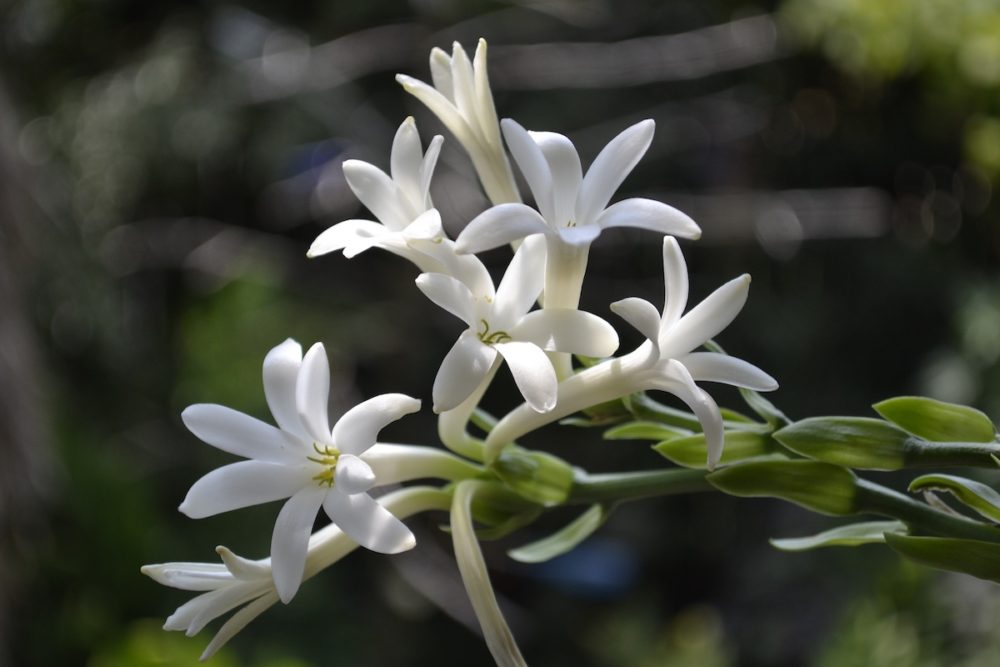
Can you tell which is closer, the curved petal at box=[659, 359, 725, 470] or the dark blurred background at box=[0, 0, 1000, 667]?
the curved petal at box=[659, 359, 725, 470]

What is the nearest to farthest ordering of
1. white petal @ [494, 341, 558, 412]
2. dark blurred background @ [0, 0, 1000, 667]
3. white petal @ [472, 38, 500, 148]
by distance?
1. white petal @ [494, 341, 558, 412]
2. white petal @ [472, 38, 500, 148]
3. dark blurred background @ [0, 0, 1000, 667]

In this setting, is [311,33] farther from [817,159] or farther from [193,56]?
[817,159]

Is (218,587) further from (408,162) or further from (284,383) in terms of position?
(408,162)

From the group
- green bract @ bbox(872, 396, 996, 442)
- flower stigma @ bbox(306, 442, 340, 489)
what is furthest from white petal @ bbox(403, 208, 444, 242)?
green bract @ bbox(872, 396, 996, 442)

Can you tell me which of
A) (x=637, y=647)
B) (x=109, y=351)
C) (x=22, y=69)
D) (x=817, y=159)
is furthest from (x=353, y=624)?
(x=22, y=69)

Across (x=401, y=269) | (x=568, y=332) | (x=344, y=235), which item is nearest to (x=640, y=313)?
(x=568, y=332)

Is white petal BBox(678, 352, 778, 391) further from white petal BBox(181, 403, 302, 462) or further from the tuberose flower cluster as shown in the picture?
white petal BBox(181, 403, 302, 462)

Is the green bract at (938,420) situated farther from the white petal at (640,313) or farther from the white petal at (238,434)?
the white petal at (238,434)
